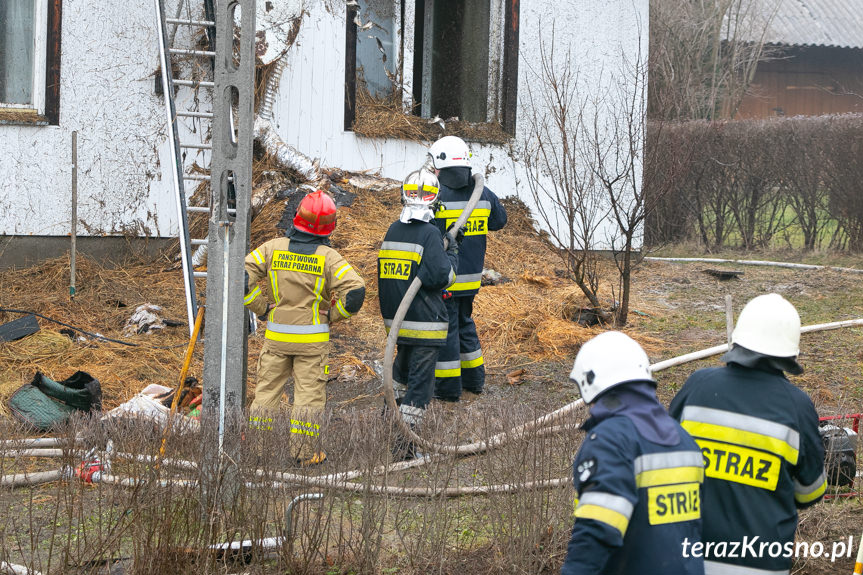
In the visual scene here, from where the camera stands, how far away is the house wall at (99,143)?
29.9 feet

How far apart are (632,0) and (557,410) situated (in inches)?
350

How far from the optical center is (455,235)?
272 inches

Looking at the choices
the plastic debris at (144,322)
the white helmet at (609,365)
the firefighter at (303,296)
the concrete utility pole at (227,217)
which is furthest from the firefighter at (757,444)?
the plastic debris at (144,322)

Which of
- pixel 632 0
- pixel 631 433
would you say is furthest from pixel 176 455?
pixel 632 0

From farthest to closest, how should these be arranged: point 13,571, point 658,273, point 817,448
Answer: point 658,273 → point 13,571 → point 817,448

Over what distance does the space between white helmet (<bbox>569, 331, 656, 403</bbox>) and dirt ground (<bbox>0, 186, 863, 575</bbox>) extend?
9.28ft

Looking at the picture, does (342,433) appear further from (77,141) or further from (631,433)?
(77,141)

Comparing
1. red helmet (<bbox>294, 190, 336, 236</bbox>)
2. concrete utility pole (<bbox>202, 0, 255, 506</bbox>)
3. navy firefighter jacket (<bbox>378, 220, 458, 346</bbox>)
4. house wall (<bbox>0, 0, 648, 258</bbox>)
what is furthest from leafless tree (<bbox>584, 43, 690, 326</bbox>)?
concrete utility pole (<bbox>202, 0, 255, 506</bbox>)

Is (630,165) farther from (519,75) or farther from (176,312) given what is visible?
(176,312)

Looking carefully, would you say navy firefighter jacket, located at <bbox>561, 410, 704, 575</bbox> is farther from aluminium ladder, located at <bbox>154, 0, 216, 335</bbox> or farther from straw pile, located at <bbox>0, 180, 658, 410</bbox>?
aluminium ladder, located at <bbox>154, 0, 216, 335</bbox>

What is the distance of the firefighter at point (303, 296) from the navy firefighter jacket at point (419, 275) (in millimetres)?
405

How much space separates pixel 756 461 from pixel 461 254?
432cm

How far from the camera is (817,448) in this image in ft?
10.0

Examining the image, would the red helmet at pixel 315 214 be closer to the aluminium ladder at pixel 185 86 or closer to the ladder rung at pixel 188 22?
the aluminium ladder at pixel 185 86
